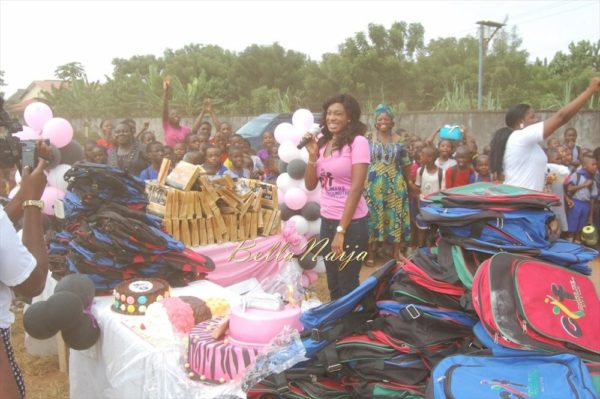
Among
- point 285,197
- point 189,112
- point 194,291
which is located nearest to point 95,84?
point 189,112

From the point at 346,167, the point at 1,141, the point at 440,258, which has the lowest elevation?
the point at 440,258

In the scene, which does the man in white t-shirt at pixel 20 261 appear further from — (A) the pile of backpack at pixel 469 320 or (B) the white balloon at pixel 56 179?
(B) the white balloon at pixel 56 179

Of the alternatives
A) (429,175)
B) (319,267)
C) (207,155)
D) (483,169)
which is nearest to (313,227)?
(319,267)

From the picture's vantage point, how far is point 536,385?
1484 mm

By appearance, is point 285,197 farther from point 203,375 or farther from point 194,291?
point 203,375

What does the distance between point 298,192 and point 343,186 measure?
2.15 m

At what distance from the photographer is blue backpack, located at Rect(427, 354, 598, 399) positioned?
1452 mm

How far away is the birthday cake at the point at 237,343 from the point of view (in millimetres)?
2094

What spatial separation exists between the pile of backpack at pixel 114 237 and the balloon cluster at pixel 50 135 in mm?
1180

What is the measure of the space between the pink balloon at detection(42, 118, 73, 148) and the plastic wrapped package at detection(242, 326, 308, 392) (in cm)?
347

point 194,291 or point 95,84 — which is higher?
point 95,84

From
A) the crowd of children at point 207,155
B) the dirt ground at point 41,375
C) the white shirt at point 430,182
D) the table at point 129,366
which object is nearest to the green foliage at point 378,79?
the crowd of children at point 207,155

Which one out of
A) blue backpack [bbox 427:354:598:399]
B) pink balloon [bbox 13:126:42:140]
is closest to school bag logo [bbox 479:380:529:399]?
blue backpack [bbox 427:354:598:399]

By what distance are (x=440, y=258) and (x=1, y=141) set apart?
67.6 inches
